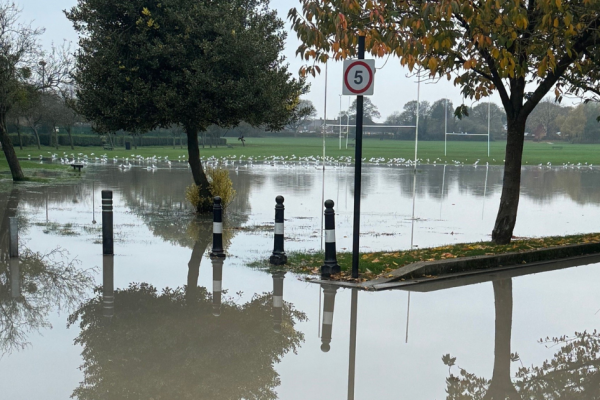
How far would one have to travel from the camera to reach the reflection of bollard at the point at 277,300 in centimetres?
800

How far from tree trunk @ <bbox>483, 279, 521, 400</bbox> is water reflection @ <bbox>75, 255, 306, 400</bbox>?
70.3 inches

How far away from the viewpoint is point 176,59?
17812 mm

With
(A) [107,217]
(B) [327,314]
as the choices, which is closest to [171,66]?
(A) [107,217]

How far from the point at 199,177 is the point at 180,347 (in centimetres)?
1275

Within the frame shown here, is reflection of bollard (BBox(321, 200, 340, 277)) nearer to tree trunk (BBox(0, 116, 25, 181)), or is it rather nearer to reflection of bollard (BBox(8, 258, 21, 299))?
reflection of bollard (BBox(8, 258, 21, 299))

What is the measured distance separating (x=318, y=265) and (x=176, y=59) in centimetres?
842

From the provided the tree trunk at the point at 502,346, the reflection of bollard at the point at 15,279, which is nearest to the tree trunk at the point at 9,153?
the reflection of bollard at the point at 15,279

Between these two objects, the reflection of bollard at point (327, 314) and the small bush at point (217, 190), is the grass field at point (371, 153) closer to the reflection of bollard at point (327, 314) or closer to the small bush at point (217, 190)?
the small bush at point (217, 190)

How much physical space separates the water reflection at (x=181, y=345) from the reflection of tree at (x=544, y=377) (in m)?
1.57

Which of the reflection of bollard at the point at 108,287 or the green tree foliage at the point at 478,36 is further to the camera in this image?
the green tree foliage at the point at 478,36

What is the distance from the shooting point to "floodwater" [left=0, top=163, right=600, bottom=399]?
6082mm

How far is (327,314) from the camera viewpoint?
8430 mm

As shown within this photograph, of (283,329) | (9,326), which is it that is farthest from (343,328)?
(9,326)

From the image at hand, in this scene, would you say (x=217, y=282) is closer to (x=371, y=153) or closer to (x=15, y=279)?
(x=15, y=279)
